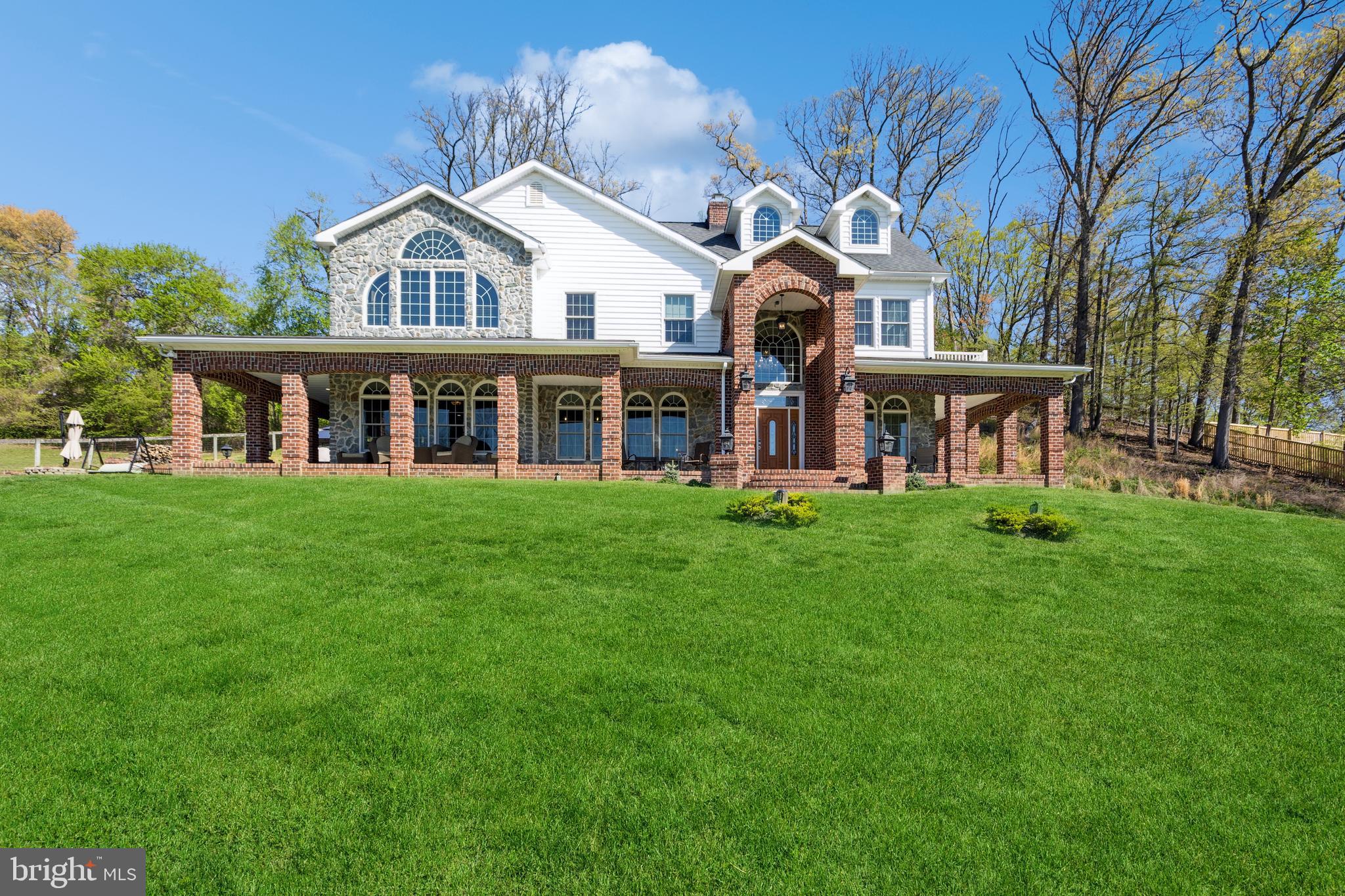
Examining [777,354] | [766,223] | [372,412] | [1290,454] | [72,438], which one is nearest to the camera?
[72,438]

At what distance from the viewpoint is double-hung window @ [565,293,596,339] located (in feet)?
63.6

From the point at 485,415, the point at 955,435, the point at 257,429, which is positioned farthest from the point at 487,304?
the point at 955,435

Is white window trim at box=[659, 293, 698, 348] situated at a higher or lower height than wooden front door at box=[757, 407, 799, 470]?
higher

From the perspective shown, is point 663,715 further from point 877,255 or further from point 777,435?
point 877,255

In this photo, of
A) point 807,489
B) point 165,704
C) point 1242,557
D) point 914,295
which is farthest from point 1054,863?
point 914,295

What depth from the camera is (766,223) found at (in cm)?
2088

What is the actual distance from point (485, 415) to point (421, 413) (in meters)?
1.88

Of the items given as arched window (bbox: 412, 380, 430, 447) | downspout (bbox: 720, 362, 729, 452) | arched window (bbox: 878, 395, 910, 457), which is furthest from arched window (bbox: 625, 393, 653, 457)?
arched window (bbox: 878, 395, 910, 457)

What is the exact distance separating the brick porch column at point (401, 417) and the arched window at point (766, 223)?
11.8 meters

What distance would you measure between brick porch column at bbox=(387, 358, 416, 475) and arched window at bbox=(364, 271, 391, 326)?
9.25 feet

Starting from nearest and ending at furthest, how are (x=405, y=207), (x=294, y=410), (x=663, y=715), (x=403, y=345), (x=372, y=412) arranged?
(x=663, y=715)
(x=403, y=345)
(x=294, y=410)
(x=405, y=207)
(x=372, y=412)

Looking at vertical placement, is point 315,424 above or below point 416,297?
below

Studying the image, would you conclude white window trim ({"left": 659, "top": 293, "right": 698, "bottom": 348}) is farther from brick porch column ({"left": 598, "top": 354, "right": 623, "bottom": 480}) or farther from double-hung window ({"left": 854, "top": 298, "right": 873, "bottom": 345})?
double-hung window ({"left": 854, "top": 298, "right": 873, "bottom": 345})

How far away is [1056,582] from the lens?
7734 millimetres
